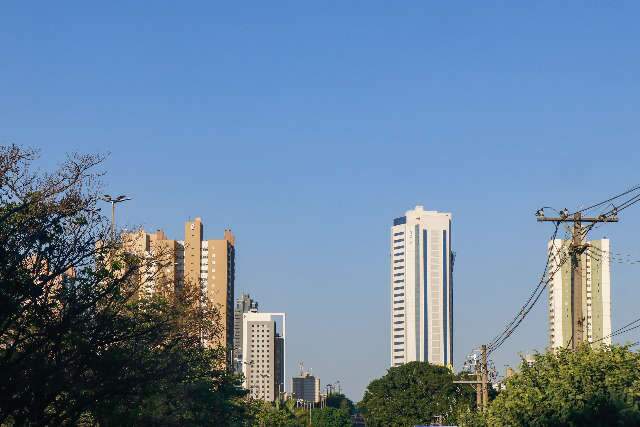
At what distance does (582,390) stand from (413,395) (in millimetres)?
103477

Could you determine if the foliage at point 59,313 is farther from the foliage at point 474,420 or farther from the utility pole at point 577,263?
the foliage at point 474,420

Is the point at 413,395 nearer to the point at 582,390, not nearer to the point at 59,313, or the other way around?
the point at 582,390

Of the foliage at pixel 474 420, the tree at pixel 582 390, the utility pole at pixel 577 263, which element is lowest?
the foliage at pixel 474 420

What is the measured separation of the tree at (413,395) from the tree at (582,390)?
298 ft

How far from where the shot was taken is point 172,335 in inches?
2226

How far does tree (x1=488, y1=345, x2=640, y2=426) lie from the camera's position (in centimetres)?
4681

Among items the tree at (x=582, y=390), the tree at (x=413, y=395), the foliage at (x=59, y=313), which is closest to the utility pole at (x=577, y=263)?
the tree at (x=582, y=390)

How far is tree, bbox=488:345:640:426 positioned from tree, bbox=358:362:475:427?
298ft

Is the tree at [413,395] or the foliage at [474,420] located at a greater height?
the tree at [413,395]

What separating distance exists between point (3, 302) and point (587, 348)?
28197 mm

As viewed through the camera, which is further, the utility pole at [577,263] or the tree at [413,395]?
the tree at [413,395]

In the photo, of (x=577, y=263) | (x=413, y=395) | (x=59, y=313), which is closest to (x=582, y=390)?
(x=577, y=263)

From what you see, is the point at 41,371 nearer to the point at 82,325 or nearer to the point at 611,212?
the point at 82,325

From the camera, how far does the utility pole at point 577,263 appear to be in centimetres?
4846
